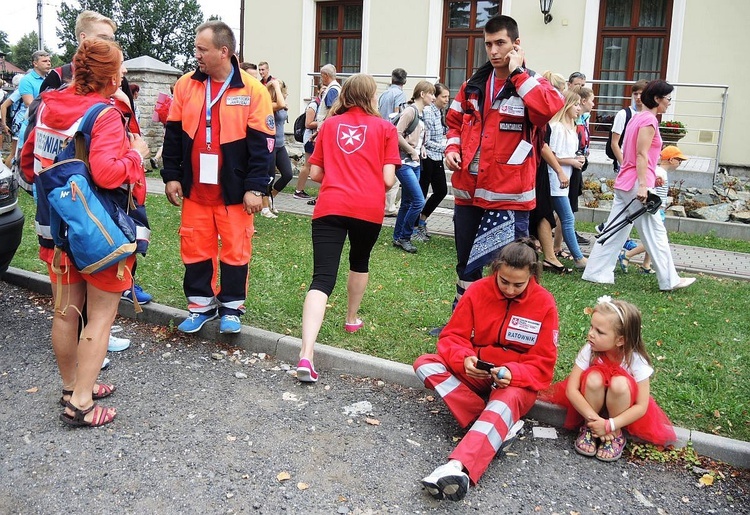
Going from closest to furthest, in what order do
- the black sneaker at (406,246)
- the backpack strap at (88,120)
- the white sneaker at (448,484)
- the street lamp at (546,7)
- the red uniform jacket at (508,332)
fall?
the white sneaker at (448,484) → the backpack strap at (88,120) → the red uniform jacket at (508,332) → the black sneaker at (406,246) → the street lamp at (546,7)

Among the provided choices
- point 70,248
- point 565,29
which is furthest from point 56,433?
point 565,29

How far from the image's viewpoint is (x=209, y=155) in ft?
16.3

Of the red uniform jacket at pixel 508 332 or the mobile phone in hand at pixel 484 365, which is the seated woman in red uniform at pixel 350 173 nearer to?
the red uniform jacket at pixel 508 332

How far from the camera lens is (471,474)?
340 centimetres

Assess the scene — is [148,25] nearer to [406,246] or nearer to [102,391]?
[406,246]

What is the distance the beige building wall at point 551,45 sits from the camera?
1308 cm

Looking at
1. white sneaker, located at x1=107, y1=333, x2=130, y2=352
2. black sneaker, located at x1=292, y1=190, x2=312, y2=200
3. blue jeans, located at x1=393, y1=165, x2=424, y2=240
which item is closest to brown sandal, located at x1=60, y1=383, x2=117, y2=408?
white sneaker, located at x1=107, y1=333, x2=130, y2=352

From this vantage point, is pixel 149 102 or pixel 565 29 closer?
pixel 565 29

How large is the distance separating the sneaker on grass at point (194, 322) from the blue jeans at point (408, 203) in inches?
142

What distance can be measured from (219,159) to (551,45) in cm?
1090

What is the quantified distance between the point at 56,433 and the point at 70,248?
1.01 meters

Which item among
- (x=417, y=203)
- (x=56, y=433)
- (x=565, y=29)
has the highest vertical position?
(x=565, y=29)

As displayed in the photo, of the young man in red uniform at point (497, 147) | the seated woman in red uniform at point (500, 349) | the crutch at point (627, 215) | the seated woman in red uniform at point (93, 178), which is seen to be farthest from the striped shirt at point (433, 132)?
the seated woman in red uniform at point (93, 178)

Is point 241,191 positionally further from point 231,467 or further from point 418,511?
point 418,511
